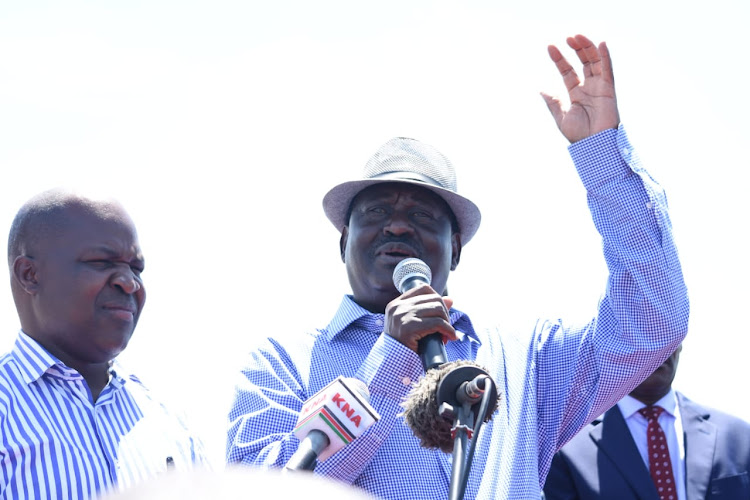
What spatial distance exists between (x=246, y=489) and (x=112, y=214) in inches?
118

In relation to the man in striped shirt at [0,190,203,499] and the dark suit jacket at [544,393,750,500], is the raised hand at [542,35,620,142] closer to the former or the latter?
the man in striped shirt at [0,190,203,499]

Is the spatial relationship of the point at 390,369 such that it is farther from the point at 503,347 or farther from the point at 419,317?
the point at 503,347

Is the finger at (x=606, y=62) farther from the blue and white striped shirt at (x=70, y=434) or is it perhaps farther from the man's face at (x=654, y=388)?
the blue and white striped shirt at (x=70, y=434)

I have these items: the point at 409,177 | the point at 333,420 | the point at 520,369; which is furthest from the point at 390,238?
the point at 333,420

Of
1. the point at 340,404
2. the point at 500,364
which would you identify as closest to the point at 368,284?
the point at 500,364

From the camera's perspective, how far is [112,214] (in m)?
3.85

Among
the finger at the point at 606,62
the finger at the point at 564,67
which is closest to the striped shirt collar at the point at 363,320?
the finger at the point at 564,67

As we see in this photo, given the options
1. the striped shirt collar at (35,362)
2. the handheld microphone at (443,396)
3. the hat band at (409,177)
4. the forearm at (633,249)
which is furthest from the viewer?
the hat band at (409,177)

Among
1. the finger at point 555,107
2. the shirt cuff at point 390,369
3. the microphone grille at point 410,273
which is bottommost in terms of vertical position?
the shirt cuff at point 390,369

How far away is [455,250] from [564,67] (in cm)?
112

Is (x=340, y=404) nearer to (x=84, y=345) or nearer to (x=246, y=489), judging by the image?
(x=84, y=345)

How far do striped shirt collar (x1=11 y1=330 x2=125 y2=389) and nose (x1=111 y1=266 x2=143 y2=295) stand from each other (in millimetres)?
357

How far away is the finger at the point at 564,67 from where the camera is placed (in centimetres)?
424

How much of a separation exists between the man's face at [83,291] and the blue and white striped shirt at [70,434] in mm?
109
